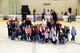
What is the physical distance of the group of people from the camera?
18.1 meters

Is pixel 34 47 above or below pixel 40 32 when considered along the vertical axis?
below

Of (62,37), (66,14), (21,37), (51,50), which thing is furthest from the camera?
(66,14)

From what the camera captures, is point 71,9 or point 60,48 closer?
point 60,48

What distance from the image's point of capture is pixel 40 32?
18.3 meters

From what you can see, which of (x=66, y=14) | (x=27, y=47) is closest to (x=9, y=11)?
(x=66, y=14)

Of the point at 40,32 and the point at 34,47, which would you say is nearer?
the point at 34,47

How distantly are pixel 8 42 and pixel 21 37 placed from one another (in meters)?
1.11

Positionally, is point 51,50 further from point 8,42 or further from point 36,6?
point 36,6

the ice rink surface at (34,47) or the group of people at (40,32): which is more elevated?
the group of people at (40,32)

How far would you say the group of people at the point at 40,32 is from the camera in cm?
1809

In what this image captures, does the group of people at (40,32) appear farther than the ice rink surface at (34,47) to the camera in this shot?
Yes

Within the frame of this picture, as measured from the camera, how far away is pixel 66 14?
1293 inches

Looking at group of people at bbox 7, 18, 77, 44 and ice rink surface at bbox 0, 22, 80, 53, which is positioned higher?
group of people at bbox 7, 18, 77, 44

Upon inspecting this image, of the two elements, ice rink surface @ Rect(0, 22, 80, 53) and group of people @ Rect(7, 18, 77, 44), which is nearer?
ice rink surface @ Rect(0, 22, 80, 53)
